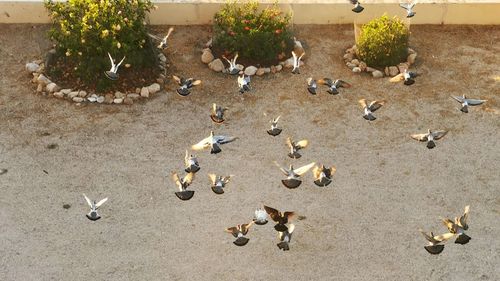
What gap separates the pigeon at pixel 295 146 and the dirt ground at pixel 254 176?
188 millimetres

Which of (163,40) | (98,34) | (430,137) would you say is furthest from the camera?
(163,40)

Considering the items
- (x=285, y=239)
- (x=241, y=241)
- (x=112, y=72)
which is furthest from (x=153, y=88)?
(x=285, y=239)

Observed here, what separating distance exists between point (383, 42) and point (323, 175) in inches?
166

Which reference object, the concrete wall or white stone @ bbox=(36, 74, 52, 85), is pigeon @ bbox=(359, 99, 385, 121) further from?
white stone @ bbox=(36, 74, 52, 85)

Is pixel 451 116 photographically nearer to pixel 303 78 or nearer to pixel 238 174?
pixel 303 78

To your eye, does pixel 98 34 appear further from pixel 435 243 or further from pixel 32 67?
pixel 435 243

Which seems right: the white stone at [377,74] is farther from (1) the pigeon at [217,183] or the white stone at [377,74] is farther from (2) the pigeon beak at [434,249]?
(2) the pigeon beak at [434,249]

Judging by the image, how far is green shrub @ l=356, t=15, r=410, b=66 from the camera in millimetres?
13534

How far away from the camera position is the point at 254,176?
11.2 meters

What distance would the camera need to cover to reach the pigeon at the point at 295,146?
11.1 metres

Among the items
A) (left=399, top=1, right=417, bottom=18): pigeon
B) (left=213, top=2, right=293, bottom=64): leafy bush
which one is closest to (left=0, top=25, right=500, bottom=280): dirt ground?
(left=213, top=2, right=293, bottom=64): leafy bush

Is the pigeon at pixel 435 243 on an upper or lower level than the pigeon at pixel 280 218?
lower

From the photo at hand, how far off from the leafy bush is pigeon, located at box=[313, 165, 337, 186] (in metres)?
3.78

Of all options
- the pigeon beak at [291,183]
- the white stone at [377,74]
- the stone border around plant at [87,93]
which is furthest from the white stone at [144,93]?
the white stone at [377,74]
